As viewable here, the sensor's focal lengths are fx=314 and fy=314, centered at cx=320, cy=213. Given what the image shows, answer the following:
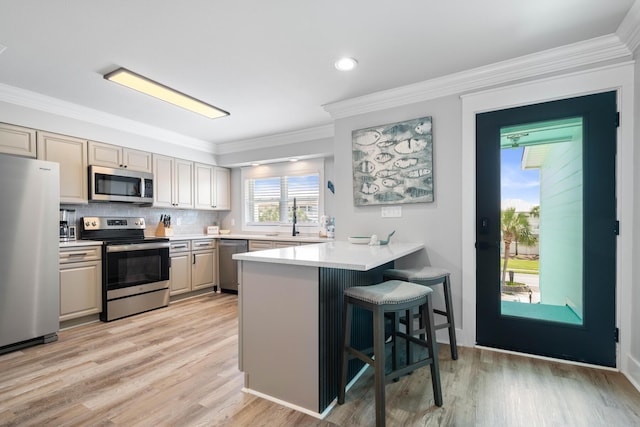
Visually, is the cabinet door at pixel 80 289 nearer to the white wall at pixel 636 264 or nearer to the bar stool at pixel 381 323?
the bar stool at pixel 381 323

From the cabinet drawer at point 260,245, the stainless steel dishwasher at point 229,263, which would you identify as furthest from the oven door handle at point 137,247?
the cabinet drawer at point 260,245

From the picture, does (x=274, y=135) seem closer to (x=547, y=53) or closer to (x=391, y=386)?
(x=547, y=53)

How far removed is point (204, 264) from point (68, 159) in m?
2.16

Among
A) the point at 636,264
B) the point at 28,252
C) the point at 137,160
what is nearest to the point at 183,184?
the point at 137,160

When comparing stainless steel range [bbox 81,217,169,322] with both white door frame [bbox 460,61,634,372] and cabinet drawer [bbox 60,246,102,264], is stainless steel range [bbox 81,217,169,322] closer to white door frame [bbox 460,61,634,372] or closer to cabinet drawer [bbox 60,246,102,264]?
cabinet drawer [bbox 60,246,102,264]

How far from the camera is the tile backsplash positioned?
3.88 m

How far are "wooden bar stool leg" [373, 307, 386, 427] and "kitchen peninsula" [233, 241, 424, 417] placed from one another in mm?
267

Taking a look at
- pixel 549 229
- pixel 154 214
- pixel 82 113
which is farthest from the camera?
pixel 154 214

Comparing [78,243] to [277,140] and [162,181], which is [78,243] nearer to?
[162,181]

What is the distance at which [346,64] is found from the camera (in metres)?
2.56

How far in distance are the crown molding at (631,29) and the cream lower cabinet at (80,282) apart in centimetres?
492

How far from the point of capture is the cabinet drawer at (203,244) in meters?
4.63

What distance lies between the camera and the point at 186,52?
2.36 metres

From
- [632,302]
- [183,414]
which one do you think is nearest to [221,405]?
[183,414]
